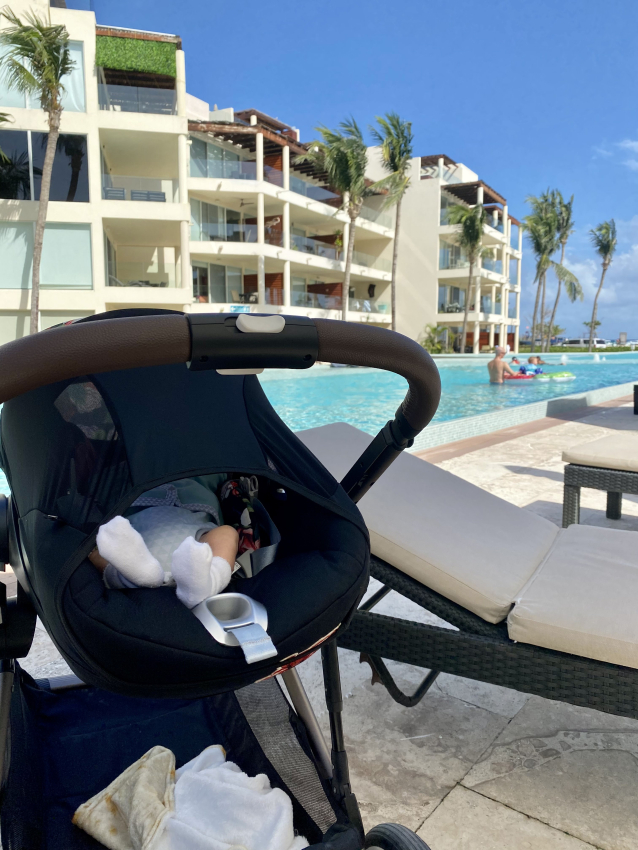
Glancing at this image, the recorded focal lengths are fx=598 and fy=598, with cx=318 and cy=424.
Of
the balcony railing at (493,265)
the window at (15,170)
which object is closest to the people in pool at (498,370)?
the window at (15,170)

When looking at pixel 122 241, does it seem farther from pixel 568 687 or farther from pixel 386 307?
pixel 568 687

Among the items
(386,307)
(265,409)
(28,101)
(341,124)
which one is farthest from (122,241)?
(265,409)

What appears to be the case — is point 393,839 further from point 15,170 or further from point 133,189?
point 15,170

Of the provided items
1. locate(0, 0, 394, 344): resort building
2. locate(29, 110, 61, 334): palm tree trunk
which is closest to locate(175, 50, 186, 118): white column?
locate(0, 0, 394, 344): resort building

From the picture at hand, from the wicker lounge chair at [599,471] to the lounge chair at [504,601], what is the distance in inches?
46.0

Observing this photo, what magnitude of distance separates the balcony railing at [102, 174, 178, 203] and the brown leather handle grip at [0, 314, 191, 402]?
2045 cm

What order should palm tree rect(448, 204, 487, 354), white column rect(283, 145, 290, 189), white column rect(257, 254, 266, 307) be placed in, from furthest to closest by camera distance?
palm tree rect(448, 204, 487, 354) → white column rect(283, 145, 290, 189) → white column rect(257, 254, 266, 307)

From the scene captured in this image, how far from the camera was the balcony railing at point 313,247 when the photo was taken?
25.7 meters

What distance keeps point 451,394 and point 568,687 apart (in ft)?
48.5

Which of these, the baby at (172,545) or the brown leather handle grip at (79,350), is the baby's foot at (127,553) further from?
the brown leather handle grip at (79,350)

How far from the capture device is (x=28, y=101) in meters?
18.0

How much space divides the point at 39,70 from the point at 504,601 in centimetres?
2059

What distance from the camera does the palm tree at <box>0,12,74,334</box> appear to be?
16719 mm

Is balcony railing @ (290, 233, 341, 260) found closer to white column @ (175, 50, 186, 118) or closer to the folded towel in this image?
white column @ (175, 50, 186, 118)
